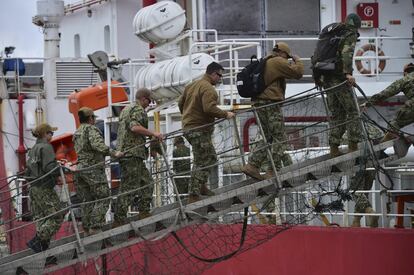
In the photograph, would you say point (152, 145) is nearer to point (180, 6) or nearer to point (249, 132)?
point (249, 132)

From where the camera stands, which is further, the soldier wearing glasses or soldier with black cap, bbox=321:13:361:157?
the soldier wearing glasses

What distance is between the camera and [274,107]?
13.2 meters

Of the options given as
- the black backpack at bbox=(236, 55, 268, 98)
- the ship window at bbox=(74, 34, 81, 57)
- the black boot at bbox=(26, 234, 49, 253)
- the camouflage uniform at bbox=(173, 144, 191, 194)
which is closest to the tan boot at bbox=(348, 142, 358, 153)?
the black backpack at bbox=(236, 55, 268, 98)

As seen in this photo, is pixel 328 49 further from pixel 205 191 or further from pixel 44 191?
pixel 44 191

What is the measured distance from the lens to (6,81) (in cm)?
2372

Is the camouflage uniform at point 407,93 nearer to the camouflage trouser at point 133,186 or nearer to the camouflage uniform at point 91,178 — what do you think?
the camouflage trouser at point 133,186

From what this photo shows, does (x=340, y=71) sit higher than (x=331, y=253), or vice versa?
(x=340, y=71)

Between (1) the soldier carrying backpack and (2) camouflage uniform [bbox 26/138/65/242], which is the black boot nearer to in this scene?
(2) camouflage uniform [bbox 26/138/65/242]

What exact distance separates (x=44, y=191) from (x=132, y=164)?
120cm

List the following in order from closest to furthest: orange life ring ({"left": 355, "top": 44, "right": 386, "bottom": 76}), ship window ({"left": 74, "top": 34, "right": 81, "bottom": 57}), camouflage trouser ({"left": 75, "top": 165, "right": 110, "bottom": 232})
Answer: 1. camouflage trouser ({"left": 75, "top": 165, "right": 110, "bottom": 232})
2. orange life ring ({"left": 355, "top": 44, "right": 386, "bottom": 76})
3. ship window ({"left": 74, "top": 34, "right": 81, "bottom": 57})

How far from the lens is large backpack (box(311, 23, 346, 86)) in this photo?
43.2 ft

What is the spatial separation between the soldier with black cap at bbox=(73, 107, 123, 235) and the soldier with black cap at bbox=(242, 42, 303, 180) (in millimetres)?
1658

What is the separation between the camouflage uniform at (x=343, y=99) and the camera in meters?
13.1

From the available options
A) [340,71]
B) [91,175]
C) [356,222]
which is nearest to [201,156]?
[91,175]
